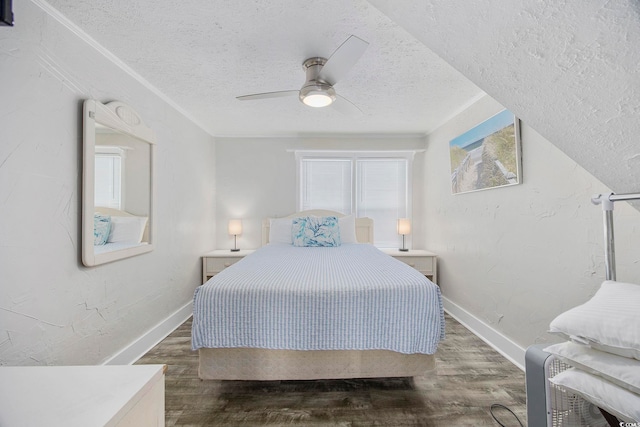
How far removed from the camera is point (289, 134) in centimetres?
416

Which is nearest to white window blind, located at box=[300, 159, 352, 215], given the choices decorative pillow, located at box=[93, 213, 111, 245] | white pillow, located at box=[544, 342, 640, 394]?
decorative pillow, located at box=[93, 213, 111, 245]

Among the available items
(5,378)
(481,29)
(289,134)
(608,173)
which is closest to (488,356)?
(608,173)

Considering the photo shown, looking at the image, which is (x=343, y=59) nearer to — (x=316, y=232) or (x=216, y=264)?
(x=316, y=232)

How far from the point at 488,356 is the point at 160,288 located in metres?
2.98

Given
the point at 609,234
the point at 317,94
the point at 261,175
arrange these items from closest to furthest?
the point at 609,234 < the point at 317,94 < the point at 261,175

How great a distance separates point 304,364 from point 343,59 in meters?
1.90

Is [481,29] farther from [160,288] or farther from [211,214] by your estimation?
[211,214]

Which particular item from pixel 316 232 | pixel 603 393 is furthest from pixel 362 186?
pixel 603 393

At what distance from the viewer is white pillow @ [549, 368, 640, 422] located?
2.68 ft

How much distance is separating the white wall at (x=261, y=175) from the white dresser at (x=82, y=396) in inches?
131

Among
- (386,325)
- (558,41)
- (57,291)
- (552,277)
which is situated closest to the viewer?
(558,41)

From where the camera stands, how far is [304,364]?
1759 mm

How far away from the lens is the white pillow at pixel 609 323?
822 millimetres

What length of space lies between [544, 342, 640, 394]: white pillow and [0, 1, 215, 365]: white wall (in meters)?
2.34
